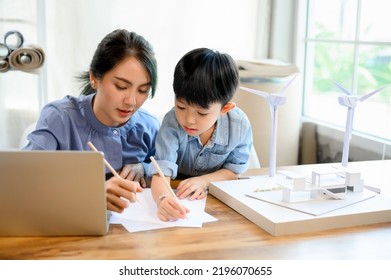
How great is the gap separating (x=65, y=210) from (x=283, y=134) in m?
1.93

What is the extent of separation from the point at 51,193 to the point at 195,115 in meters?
0.50

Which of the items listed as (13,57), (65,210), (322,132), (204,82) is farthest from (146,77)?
(322,132)

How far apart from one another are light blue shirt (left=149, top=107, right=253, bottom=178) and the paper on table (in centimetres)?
22

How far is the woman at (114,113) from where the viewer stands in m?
1.43

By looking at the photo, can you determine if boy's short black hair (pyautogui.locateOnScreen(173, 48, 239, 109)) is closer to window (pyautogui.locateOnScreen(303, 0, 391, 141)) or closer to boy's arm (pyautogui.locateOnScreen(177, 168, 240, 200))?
boy's arm (pyautogui.locateOnScreen(177, 168, 240, 200))

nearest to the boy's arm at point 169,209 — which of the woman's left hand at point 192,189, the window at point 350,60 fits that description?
the woman's left hand at point 192,189

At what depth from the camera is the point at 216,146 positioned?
1.54 m

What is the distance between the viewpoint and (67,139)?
152 centimetres

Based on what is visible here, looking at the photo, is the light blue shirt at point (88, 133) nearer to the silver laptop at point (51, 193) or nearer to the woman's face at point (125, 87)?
the woman's face at point (125, 87)

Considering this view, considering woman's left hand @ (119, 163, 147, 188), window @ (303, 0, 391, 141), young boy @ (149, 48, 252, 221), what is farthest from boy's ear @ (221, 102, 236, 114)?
window @ (303, 0, 391, 141)

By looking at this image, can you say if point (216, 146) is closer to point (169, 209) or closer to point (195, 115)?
point (195, 115)

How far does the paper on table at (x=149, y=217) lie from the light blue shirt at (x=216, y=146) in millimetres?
216

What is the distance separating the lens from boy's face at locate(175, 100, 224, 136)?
1360 millimetres

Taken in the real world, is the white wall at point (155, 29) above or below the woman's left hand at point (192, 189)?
above
